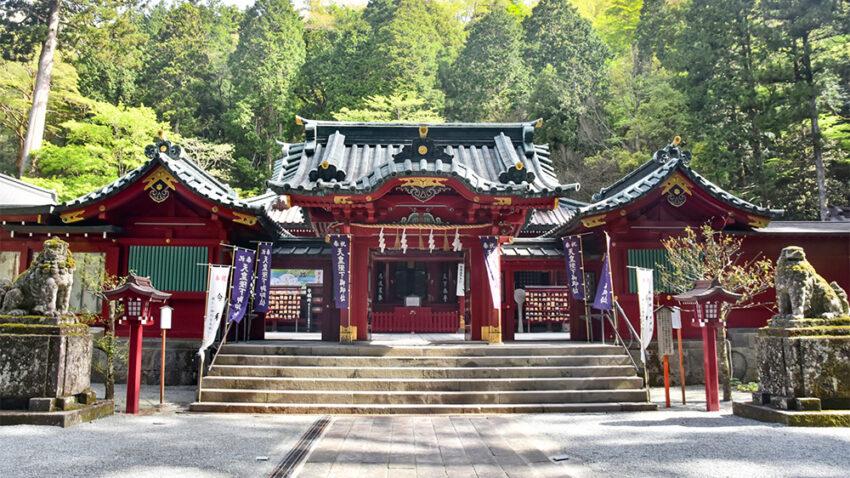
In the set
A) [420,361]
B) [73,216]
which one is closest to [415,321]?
[420,361]

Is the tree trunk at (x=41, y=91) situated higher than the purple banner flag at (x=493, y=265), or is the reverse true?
the tree trunk at (x=41, y=91)

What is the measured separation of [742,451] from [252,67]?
37.9m

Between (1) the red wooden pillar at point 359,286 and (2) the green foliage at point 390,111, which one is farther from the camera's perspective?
(2) the green foliage at point 390,111

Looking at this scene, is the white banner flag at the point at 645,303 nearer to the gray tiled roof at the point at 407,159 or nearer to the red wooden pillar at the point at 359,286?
the gray tiled roof at the point at 407,159

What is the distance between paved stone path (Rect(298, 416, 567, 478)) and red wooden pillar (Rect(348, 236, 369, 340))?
4.11 metres

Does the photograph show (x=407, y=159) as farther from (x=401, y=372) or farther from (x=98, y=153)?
(x=98, y=153)

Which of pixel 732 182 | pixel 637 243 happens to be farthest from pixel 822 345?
pixel 732 182

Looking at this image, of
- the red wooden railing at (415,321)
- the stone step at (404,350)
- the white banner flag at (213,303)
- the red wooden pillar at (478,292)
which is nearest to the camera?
the white banner flag at (213,303)

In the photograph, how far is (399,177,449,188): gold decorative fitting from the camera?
12.3 meters

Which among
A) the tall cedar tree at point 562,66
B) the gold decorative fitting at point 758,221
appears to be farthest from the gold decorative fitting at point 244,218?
the tall cedar tree at point 562,66

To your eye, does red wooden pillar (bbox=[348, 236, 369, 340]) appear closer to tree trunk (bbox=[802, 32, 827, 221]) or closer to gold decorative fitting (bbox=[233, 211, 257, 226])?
gold decorative fitting (bbox=[233, 211, 257, 226])

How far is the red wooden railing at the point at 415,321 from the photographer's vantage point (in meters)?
19.7

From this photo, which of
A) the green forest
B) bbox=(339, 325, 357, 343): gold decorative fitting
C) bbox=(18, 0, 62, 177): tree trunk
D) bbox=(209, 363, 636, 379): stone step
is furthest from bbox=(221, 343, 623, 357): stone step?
bbox=(18, 0, 62, 177): tree trunk

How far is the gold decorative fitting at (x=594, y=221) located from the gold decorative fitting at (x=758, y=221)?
12.3 ft
